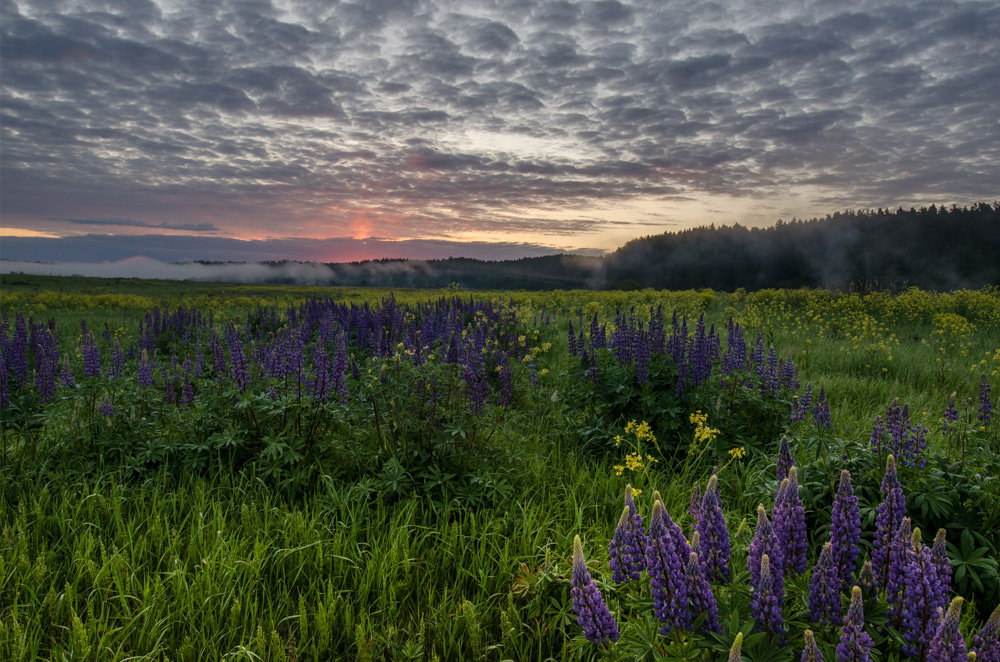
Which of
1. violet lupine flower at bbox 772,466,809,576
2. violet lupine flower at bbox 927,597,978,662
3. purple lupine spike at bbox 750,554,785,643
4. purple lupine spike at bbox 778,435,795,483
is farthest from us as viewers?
purple lupine spike at bbox 778,435,795,483

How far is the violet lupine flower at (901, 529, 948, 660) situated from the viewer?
1.60 metres

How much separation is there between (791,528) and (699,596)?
50 cm

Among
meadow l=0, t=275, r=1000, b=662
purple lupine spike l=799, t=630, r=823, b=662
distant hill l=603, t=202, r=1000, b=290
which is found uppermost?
distant hill l=603, t=202, r=1000, b=290

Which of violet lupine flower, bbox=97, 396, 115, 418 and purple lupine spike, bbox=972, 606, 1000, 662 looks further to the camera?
violet lupine flower, bbox=97, 396, 115, 418

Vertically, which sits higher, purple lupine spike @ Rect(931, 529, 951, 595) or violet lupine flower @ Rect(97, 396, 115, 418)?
purple lupine spike @ Rect(931, 529, 951, 595)

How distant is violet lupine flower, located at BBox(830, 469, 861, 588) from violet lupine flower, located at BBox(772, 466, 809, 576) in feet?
0.35

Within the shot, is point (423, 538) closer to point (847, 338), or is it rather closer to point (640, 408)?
point (640, 408)

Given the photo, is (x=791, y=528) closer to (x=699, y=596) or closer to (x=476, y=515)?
(x=699, y=596)

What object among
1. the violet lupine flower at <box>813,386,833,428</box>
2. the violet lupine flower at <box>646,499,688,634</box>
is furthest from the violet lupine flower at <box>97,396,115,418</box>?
the violet lupine flower at <box>813,386,833,428</box>

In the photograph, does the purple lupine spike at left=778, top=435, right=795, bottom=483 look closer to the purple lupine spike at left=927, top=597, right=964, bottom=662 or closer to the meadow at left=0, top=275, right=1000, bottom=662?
the meadow at left=0, top=275, right=1000, bottom=662

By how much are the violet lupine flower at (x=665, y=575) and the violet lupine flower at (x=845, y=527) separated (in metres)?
0.67

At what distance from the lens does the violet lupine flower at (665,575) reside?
157cm

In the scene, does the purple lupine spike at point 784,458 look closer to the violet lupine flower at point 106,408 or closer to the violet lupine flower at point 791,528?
the violet lupine flower at point 791,528

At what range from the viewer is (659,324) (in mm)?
5914
